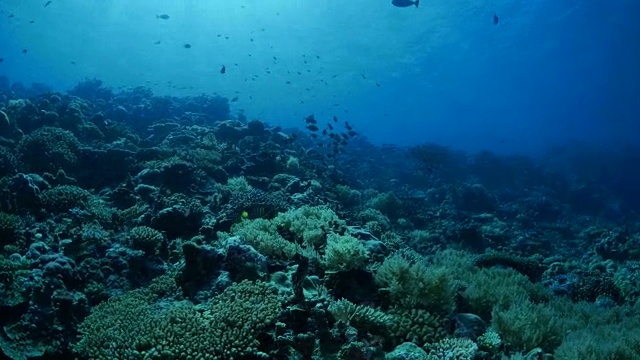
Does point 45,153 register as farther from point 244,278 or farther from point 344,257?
point 344,257

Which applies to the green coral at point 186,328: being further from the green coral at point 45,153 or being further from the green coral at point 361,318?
the green coral at point 45,153

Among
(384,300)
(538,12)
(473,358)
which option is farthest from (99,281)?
(538,12)

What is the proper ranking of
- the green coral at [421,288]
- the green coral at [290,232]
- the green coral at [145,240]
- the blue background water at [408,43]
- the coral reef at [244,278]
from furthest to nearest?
the blue background water at [408,43]
the green coral at [145,240]
the green coral at [290,232]
the green coral at [421,288]
the coral reef at [244,278]

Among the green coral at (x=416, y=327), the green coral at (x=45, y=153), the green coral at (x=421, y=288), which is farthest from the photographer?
the green coral at (x=45, y=153)

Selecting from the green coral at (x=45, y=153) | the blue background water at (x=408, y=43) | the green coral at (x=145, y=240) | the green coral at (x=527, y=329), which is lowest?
the green coral at (x=527, y=329)

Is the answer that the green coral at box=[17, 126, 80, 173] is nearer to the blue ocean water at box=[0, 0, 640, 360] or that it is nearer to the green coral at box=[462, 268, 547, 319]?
the blue ocean water at box=[0, 0, 640, 360]

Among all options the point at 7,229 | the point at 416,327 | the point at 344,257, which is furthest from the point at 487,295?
the point at 7,229

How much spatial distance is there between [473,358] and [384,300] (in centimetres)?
148

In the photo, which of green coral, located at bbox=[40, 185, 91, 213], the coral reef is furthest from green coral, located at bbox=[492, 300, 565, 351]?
green coral, located at bbox=[40, 185, 91, 213]

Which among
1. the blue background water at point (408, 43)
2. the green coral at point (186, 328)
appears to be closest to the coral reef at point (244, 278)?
the green coral at point (186, 328)

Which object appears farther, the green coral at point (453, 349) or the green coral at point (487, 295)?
the green coral at point (487, 295)

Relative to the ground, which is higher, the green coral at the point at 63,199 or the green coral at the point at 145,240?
the green coral at the point at 63,199

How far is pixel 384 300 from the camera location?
5.51 meters

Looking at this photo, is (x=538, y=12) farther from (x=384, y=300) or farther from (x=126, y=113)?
(x=384, y=300)
